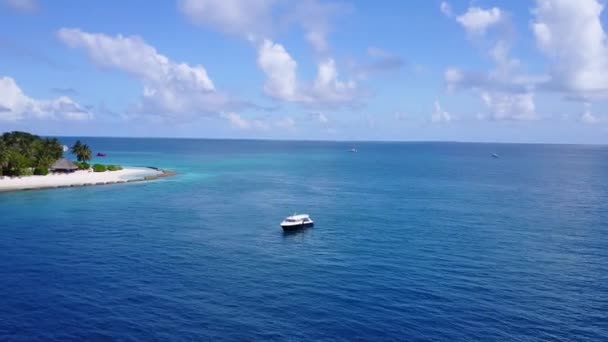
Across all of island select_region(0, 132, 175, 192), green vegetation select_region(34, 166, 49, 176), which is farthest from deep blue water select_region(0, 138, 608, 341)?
green vegetation select_region(34, 166, 49, 176)

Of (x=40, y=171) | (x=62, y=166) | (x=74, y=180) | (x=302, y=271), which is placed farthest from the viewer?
(x=62, y=166)

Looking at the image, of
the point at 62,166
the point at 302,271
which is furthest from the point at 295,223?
the point at 62,166

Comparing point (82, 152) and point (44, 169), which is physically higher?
point (82, 152)

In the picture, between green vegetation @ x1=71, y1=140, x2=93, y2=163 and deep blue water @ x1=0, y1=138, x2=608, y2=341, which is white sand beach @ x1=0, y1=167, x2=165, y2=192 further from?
deep blue water @ x1=0, y1=138, x2=608, y2=341

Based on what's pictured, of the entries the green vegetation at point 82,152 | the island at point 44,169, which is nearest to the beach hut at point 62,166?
the island at point 44,169

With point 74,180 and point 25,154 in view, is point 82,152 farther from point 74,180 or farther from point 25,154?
point 74,180

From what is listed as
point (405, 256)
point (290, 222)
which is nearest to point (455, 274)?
point (405, 256)
